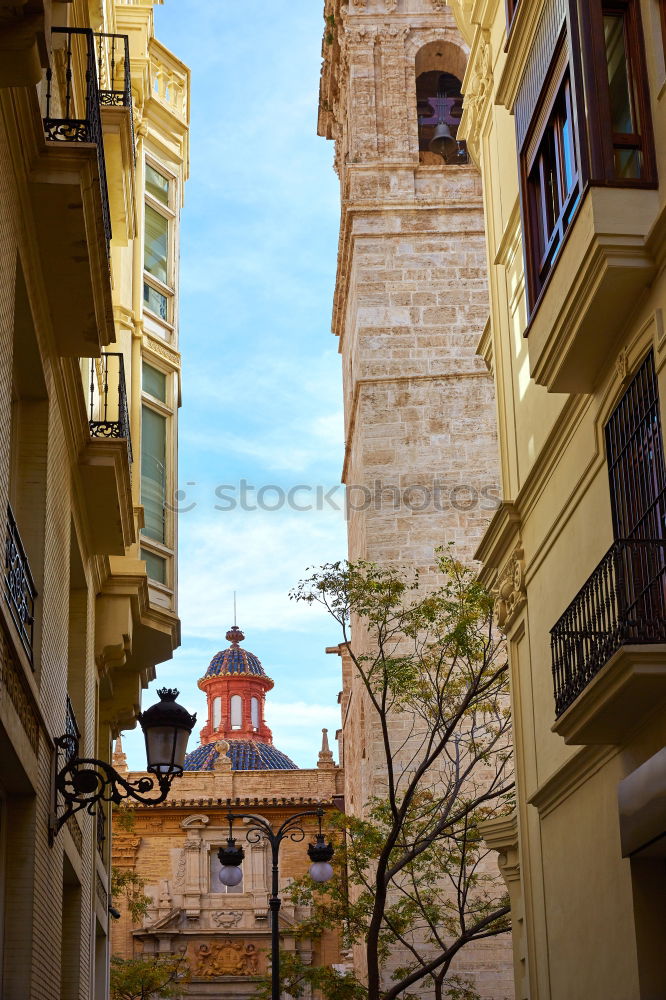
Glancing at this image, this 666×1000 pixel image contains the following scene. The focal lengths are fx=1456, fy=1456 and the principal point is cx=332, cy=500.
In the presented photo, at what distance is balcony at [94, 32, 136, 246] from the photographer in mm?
13523

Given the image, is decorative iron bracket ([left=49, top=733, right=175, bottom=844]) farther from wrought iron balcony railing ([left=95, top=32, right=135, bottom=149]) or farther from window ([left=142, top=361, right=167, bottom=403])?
window ([left=142, top=361, right=167, bottom=403])

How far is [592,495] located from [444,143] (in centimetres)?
2383

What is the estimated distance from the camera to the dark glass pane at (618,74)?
31.8ft

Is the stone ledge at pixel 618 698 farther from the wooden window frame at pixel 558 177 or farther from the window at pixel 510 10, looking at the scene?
the window at pixel 510 10

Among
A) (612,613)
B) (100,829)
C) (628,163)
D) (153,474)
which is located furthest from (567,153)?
(100,829)

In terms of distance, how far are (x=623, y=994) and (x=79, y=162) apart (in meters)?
6.43

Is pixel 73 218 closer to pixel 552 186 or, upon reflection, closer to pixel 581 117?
pixel 581 117

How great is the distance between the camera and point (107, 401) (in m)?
14.4

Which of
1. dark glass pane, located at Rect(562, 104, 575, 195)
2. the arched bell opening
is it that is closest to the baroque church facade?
the arched bell opening

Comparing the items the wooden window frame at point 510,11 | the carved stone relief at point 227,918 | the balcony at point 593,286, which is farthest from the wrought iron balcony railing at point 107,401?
the carved stone relief at point 227,918

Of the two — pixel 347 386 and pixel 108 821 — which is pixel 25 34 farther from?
pixel 347 386

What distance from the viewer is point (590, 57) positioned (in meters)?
9.65

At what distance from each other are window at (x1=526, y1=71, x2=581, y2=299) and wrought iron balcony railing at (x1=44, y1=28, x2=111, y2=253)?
322 cm

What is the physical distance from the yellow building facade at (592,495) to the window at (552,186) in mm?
19
